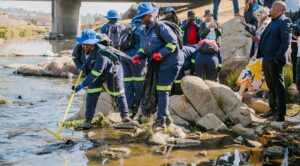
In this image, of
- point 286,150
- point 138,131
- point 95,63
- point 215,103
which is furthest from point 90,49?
point 286,150

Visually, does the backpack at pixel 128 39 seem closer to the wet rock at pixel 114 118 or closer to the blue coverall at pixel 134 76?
the blue coverall at pixel 134 76

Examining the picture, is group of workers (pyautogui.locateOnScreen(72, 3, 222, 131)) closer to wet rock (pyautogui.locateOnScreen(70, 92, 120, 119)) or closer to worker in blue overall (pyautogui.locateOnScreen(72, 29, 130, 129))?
worker in blue overall (pyautogui.locateOnScreen(72, 29, 130, 129))

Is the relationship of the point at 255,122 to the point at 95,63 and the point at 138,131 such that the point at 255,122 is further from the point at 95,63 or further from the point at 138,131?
the point at 95,63

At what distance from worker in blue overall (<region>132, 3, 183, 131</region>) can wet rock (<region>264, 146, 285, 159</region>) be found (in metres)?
1.81

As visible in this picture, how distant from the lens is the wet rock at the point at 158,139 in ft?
21.2

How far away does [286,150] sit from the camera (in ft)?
19.3

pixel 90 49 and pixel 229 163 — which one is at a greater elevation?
pixel 90 49

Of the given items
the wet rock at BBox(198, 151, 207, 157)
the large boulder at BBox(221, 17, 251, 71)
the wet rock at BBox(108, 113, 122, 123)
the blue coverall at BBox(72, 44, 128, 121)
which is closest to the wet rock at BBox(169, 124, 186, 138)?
the wet rock at BBox(198, 151, 207, 157)

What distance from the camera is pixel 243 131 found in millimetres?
6922

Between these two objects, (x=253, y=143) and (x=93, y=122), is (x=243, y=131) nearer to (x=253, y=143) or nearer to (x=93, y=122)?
(x=253, y=143)

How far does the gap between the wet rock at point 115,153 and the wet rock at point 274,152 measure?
6.13 feet

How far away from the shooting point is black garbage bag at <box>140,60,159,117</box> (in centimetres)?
729

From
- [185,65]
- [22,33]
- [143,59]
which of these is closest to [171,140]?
[143,59]

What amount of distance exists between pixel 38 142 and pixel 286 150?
3.73 meters
